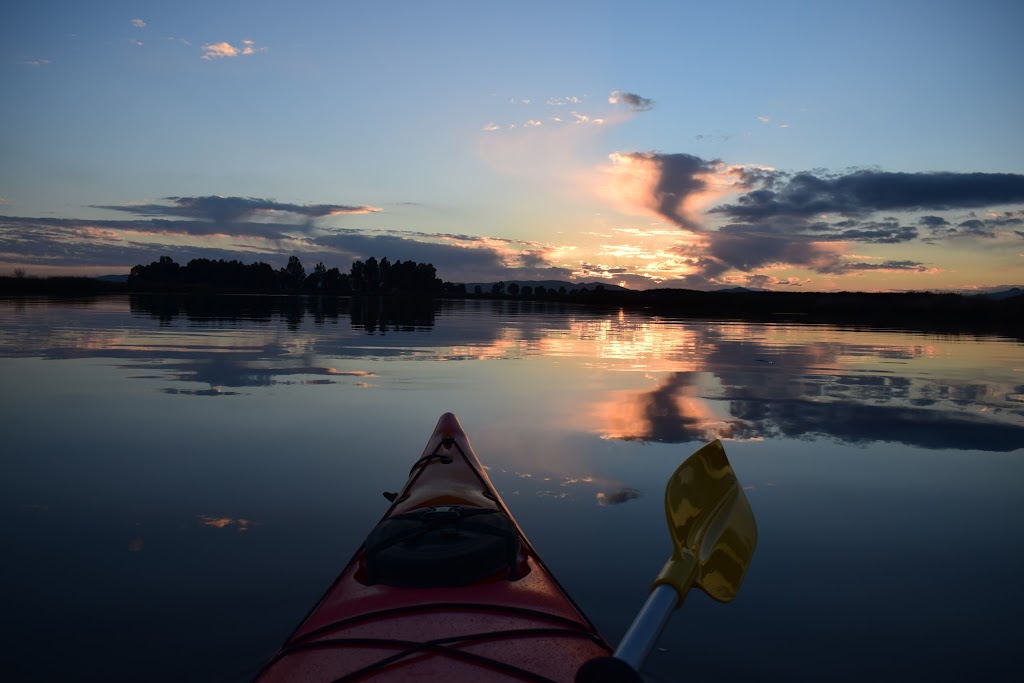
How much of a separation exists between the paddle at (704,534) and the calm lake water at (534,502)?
937mm

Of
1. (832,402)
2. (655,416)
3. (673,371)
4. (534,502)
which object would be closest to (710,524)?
(534,502)

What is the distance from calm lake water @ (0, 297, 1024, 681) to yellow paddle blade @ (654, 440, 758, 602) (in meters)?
0.92

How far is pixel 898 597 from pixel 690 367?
10128 millimetres

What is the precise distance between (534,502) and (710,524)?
2.88 meters

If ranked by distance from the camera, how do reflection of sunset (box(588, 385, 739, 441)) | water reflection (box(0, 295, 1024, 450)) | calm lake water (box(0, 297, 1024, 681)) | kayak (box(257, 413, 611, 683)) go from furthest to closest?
water reflection (box(0, 295, 1024, 450)) < reflection of sunset (box(588, 385, 739, 441)) < calm lake water (box(0, 297, 1024, 681)) < kayak (box(257, 413, 611, 683))

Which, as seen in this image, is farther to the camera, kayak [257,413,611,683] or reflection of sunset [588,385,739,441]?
reflection of sunset [588,385,739,441]

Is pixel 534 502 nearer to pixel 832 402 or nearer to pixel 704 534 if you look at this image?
pixel 704 534

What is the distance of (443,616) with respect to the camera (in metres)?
2.72

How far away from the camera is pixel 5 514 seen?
15.8 ft

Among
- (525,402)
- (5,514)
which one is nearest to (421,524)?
(5,514)

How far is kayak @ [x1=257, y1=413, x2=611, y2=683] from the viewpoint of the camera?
2416 millimetres

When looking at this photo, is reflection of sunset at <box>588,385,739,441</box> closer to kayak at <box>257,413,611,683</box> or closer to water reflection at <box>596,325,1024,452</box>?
water reflection at <box>596,325,1024,452</box>

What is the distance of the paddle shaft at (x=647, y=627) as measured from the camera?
5.44 ft

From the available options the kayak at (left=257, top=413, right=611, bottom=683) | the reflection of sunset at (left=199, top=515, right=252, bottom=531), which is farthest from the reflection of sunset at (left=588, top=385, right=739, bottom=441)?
the kayak at (left=257, top=413, right=611, bottom=683)
